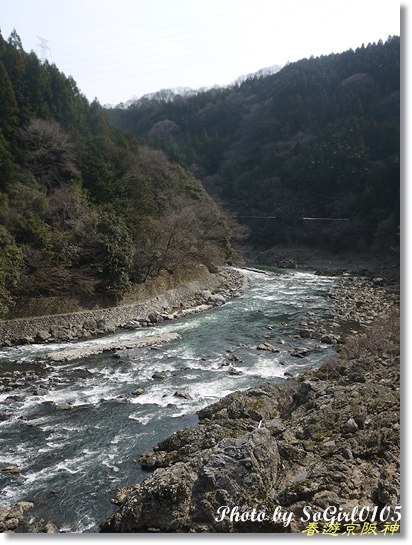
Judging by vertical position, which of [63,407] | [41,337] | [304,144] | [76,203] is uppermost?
[304,144]

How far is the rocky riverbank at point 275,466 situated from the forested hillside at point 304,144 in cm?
2865

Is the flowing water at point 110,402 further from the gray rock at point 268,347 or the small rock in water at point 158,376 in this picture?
the gray rock at point 268,347

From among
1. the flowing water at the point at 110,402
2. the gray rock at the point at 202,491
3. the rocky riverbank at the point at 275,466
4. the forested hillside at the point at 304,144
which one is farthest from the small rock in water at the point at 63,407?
the forested hillside at the point at 304,144

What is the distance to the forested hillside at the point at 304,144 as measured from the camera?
41244mm

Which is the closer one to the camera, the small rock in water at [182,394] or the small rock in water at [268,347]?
the small rock in water at [182,394]

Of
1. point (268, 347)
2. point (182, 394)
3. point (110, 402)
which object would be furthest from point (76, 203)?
point (182, 394)

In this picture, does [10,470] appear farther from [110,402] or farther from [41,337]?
[41,337]

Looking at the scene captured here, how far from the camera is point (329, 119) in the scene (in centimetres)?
5322

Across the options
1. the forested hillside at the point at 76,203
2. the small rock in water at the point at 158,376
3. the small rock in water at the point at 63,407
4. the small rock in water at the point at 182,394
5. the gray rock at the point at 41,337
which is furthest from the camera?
the forested hillside at the point at 76,203

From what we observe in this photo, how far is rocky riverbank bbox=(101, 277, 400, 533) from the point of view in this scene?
4.64 metres

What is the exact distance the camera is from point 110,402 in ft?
31.5

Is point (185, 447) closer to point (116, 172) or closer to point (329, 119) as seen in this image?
point (116, 172)

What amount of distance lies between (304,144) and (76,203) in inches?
1575

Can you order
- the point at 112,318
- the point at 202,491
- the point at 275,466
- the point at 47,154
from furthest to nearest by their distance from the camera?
the point at 47,154, the point at 112,318, the point at 275,466, the point at 202,491
